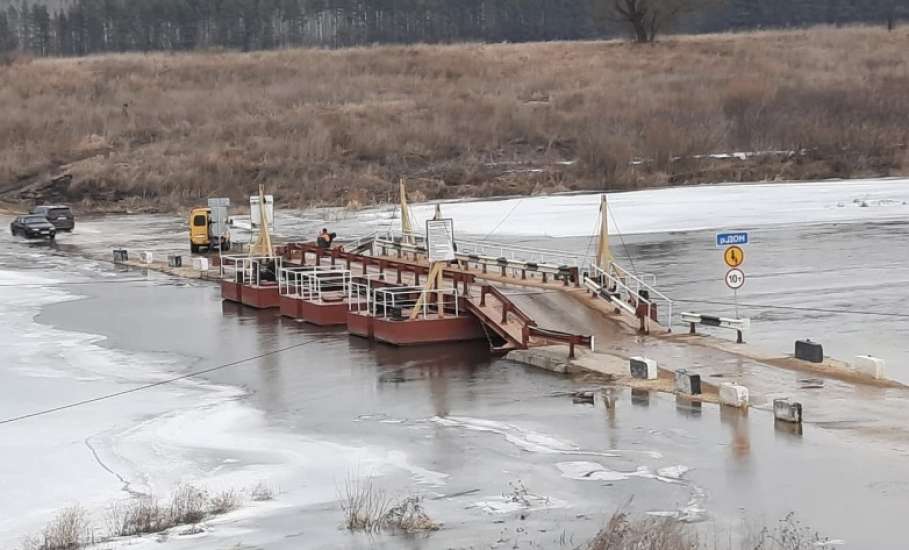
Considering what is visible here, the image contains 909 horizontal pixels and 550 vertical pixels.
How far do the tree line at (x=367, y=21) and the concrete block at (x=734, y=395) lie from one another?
11260 cm

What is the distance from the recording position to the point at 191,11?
495 feet

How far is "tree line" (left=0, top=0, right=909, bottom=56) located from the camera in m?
136

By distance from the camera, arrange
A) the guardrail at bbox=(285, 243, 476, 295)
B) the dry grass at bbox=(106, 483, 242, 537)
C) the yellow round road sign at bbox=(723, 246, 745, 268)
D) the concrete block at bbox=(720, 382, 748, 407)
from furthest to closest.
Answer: the guardrail at bbox=(285, 243, 476, 295) < the yellow round road sign at bbox=(723, 246, 745, 268) < the concrete block at bbox=(720, 382, 748, 407) < the dry grass at bbox=(106, 483, 242, 537)

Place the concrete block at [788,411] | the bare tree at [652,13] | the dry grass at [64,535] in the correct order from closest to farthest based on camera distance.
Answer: the dry grass at [64,535] < the concrete block at [788,411] < the bare tree at [652,13]

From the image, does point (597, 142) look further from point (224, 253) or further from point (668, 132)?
point (224, 253)

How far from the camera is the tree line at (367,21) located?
13650cm

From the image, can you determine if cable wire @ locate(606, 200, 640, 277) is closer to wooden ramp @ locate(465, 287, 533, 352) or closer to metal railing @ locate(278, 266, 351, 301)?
metal railing @ locate(278, 266, 351, 301)

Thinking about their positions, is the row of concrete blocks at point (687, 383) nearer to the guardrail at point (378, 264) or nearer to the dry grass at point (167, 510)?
the guardrail at point (378, 264)

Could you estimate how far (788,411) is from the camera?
18.3 meters

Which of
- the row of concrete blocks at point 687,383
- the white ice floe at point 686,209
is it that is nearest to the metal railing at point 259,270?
the white ice floe at point 686,209

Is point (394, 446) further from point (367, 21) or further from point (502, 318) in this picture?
point (367, 21)

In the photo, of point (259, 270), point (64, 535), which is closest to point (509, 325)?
point (259, 270)

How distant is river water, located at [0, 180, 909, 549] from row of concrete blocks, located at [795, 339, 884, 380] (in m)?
2.12

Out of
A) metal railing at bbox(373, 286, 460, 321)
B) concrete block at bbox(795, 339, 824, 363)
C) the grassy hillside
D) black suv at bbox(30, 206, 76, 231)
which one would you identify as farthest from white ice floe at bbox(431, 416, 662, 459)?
the grassy hillside
